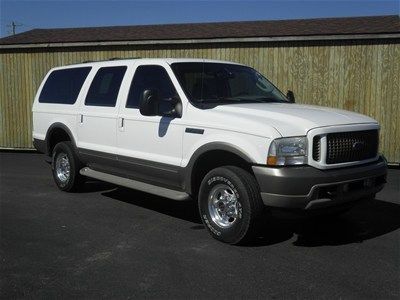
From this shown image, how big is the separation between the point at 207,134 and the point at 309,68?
20.9 feet

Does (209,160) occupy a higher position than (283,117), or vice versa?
(283,117)

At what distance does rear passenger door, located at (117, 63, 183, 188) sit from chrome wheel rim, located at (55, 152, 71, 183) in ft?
5.56

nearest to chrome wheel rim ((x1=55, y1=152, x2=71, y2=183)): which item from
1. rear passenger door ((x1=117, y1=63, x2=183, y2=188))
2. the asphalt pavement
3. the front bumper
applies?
the asphalt pavement

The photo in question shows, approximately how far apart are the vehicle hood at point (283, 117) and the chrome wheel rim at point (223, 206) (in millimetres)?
742

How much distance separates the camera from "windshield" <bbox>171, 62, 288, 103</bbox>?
233 inches

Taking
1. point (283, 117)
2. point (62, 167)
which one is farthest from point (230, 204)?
point (62, 167)

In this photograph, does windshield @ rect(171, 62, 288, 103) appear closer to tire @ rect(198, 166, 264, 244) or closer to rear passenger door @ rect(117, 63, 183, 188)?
rear passenger door @ rect(117, 63, 183, 188)

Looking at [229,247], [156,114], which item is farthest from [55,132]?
[229,247]

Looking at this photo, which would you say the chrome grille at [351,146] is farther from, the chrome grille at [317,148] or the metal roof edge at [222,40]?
the metal roof edge at [222,40]

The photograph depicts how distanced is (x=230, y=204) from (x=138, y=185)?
1597mm

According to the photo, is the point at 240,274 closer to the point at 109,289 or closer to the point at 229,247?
the point at 229,247

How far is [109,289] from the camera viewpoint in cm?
407

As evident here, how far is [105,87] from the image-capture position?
704 centimetres

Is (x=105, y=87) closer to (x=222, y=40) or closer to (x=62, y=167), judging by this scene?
(x=62, y=167)
